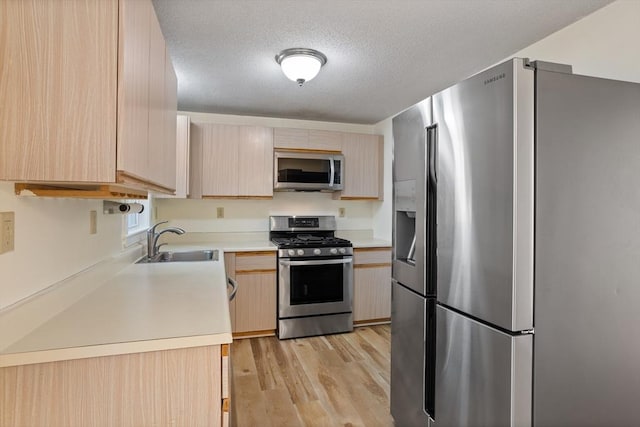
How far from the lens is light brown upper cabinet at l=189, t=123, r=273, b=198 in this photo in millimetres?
3408

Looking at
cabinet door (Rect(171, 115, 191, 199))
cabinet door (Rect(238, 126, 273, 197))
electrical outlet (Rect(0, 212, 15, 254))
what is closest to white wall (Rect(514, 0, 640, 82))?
cabinet door (Rect(238, 126, 273, 197))

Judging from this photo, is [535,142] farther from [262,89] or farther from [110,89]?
[262,89]

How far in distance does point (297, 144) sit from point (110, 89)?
108 inches

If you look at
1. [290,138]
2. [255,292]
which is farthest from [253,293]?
[290,138]

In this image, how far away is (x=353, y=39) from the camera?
2008 millimetres

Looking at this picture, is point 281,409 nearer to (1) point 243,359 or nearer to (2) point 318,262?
(1) point 243,359

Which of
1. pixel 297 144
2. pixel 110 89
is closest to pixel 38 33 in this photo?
pixel 110 89

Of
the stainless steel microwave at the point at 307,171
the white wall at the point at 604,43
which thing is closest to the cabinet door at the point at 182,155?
the stainless steel microwave at the point at 307,171

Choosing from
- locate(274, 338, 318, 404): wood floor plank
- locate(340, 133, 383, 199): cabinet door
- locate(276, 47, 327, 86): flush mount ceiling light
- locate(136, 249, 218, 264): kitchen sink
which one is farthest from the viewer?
locate(340, 133, 383, 199): cabinet door

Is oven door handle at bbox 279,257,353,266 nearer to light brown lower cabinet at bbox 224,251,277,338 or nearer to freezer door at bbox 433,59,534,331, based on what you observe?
Result: light brown lower cabinet at bbox 224,251,277,338

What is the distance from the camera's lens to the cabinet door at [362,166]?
3832 millimetres

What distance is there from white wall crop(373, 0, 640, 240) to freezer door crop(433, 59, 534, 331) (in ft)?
3.00

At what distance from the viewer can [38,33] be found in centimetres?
93

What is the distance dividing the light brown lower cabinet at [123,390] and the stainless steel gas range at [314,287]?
2178 millimetres
